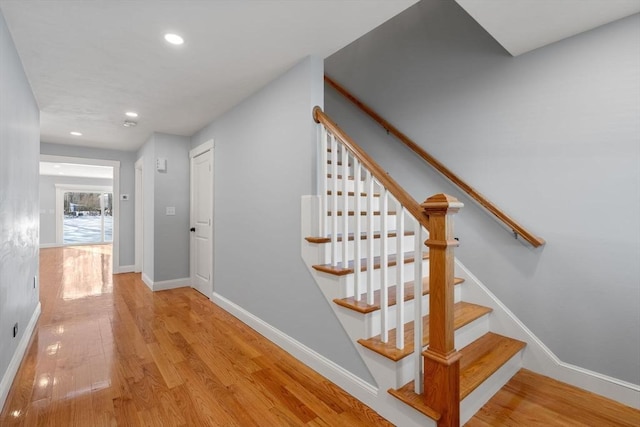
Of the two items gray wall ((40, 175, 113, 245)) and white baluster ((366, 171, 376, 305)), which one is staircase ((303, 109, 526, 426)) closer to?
white baluster ((366, 171, 376, 305))

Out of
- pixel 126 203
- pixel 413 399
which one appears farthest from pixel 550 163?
pixel 126 203

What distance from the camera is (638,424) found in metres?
1.57

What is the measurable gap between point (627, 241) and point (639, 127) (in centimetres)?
66

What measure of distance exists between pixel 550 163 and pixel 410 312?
1385 mm

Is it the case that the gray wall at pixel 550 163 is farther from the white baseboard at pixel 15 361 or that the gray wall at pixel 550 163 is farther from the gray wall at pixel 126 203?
the gray wall at pixel 126 203

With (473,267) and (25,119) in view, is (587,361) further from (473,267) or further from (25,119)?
(25,119)

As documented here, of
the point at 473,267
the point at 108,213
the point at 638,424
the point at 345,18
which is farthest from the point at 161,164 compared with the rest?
the point at 108,213

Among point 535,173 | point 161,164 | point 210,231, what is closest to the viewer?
point 535,173

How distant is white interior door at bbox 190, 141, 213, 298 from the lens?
380 cm

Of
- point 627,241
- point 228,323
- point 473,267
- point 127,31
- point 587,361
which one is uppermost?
point 127,31

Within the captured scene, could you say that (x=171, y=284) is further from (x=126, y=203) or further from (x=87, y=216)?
(x=87, y=216)

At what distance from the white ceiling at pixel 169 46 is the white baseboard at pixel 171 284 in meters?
2.36

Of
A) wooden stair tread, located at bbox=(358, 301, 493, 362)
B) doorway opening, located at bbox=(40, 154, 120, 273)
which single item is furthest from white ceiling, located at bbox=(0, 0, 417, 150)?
doorway opening, located at bbox=(40, 154, 120, 273)

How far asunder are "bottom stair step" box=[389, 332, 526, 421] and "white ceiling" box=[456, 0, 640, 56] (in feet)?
6.80
